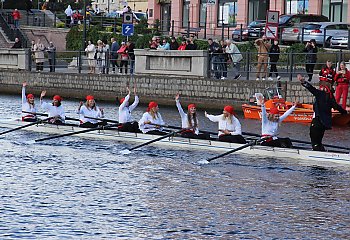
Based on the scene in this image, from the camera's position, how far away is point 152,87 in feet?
142

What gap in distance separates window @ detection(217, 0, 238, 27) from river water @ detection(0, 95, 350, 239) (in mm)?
38010

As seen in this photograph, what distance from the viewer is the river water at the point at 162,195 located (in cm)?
1869

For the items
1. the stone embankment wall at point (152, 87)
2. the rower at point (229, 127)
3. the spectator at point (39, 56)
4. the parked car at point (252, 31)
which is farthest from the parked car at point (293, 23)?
the rower at point (229, 127)

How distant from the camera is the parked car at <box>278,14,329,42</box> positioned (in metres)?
50.4

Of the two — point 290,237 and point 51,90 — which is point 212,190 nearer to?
point 290,237

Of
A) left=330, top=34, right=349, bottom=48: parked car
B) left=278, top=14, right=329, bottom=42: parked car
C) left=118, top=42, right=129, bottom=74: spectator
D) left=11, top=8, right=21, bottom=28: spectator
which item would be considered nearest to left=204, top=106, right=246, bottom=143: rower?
left=118, top=42, right=129, bottom=74: spectator

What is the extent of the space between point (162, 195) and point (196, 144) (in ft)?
21.0

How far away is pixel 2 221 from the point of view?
19.0m

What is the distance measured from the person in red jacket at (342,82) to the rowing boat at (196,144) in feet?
30.7

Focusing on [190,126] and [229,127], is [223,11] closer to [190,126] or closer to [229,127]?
[190,126]

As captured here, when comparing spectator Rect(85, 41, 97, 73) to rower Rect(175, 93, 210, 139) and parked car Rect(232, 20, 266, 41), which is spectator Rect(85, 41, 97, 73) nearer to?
parked car Rect(232, 20, 266, 41)

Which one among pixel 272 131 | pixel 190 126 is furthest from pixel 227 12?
pixel 272 131

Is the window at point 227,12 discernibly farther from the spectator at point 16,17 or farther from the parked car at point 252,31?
the spectator at point 16,17

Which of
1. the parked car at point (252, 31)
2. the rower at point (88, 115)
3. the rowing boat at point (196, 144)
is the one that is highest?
the parked car at point (252, 31)
